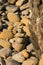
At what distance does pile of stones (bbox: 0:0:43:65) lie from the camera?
2.63 metres

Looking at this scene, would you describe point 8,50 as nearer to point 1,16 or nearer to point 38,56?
point 38,56

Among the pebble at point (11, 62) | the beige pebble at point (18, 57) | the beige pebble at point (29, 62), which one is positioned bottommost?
the beige pebble at point (29, 62)

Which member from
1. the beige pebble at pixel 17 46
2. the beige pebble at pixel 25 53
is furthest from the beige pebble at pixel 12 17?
the beige pebble at pixel 25 53

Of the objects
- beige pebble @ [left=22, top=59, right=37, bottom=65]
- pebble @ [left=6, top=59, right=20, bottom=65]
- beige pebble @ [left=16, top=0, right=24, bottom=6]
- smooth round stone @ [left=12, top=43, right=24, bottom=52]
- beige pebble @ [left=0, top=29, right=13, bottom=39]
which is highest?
beige pebble @ [left=16, top=0, right=24, bottom=6]

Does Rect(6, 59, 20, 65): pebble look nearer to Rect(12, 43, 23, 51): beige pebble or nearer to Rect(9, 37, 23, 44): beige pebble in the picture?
Rect(12, 43, 23, 51): beige pebble

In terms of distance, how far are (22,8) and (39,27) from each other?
1.52 metres

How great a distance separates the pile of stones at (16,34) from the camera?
8.62 ft

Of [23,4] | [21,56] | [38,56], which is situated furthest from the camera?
[23,4]

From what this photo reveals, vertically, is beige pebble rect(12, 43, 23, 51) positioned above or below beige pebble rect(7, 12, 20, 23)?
below

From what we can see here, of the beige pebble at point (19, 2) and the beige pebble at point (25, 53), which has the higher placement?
the beige pebble at point (19, 2)

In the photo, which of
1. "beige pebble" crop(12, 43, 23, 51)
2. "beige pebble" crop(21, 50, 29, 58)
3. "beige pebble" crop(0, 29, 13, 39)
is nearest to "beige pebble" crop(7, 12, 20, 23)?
"beige pebble" crop(0, 29, 13, 39)

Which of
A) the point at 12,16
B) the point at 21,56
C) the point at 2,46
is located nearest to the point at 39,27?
the point at 21,56

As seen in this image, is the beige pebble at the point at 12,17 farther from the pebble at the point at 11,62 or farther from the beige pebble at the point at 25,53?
the pebble at the point at 11,62

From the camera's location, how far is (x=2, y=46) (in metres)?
2.91
